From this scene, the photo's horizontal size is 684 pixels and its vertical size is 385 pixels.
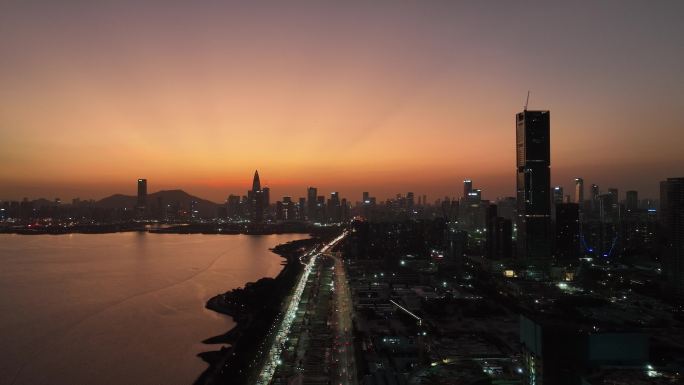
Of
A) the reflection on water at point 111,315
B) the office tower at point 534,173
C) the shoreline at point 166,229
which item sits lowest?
the reflection on water at point 111,315

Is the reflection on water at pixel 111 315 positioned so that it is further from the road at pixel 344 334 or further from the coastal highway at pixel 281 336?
the road at pixel 344 334

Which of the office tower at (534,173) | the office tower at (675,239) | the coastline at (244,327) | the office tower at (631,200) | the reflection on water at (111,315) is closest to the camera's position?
the coastline at (244,327)

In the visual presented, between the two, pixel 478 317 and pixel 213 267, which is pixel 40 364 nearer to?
pixel 478 317

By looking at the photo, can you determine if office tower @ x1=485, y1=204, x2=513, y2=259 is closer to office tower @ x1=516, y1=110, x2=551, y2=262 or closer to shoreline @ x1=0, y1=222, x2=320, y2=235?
office tower @ x1=516, y1=110, x2=551, y2=262

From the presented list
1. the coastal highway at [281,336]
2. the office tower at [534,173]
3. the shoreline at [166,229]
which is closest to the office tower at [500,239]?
the office tower at [534,173]

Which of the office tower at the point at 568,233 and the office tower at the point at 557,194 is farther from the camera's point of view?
the office tower at the point at 557,194

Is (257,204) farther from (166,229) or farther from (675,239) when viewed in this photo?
(675,239)
